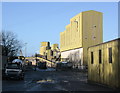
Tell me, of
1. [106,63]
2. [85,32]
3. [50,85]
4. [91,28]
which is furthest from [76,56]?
[106,63]

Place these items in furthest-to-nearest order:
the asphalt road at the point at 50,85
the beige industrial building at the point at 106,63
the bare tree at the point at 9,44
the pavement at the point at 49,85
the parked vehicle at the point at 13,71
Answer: the bare tree at the point at 9,44 < the parked vehicle at the point at 13,71 < the asphalt road at the point at 50,85 < the pavement at the point at 49,85 < the beige industrial building at the point at 106,63

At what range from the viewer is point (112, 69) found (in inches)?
701

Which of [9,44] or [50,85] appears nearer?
[50,85]

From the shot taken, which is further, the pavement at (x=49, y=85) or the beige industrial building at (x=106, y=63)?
the pavement at (x=49, y=85)

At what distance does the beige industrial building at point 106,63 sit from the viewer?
1711cm

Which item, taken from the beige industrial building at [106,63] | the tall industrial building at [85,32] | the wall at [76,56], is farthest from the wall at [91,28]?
the beige industrial building at [106,63]

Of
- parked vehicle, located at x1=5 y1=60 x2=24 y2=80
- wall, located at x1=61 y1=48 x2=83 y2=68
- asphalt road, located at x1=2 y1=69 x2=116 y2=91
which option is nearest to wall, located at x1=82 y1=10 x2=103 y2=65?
wall, located at x1=61 y1=48 x2=83 y2=68

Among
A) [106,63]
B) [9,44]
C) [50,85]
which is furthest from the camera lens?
[9,44]

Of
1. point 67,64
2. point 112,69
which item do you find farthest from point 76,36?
point 112,69

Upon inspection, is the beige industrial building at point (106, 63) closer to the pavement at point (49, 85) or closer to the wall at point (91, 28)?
the pavement at point (49, 85)

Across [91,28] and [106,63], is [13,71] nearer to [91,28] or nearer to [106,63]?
[106,63]

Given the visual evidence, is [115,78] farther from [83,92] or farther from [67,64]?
[67,64]

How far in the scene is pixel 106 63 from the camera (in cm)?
1927

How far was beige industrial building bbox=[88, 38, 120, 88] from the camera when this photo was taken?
56.1ft
